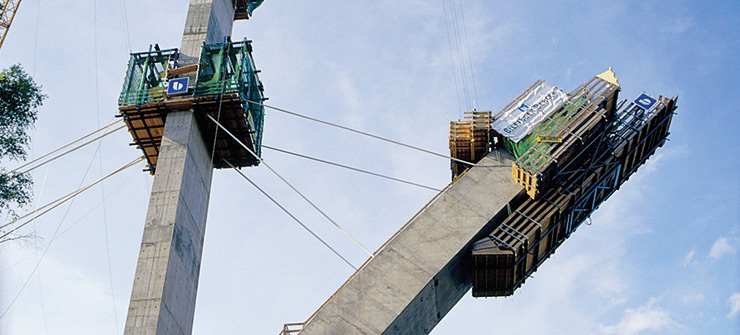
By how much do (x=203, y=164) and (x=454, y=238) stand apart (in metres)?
11.4

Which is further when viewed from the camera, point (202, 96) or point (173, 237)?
point (202, 96)

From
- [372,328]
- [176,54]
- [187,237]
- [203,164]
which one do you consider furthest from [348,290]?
[176,54]

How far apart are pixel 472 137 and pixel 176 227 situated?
13.4m

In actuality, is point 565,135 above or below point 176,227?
above

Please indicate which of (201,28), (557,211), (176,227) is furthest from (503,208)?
(201,28)

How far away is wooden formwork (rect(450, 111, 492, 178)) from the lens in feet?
112

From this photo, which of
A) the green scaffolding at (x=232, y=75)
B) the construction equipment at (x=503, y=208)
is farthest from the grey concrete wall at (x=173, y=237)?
the construction equipment at (x=503, y=208)

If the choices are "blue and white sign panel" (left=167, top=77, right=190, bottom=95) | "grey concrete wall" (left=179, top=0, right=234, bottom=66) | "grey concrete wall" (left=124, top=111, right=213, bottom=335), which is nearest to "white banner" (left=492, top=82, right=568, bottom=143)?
"grey concrete wall" (left=124, top=111, right=213, bottom=335)

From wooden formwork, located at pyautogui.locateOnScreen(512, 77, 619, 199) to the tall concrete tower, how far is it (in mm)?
12463

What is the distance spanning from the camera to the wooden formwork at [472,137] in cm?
3406

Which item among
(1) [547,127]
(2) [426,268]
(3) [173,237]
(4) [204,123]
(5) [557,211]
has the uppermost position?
(4) [204,123]

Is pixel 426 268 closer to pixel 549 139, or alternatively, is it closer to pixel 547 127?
pixel 549 139

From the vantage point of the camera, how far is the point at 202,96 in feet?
107

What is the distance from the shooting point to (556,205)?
105 feet
